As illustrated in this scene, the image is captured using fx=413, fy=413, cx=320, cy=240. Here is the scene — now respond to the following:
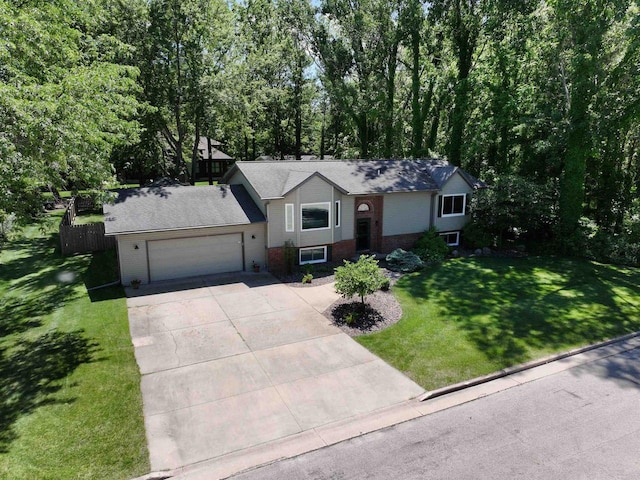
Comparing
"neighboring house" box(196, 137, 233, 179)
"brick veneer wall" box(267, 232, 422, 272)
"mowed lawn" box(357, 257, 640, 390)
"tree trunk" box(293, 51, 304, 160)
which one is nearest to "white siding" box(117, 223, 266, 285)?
"brick veneer wall" box(267, 232, 422, 272)

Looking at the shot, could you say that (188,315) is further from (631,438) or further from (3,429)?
(631,438)

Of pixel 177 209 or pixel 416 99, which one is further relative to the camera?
pixel 416 99

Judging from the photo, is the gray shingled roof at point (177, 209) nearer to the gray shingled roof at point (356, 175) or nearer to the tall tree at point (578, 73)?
the gray shingled roof at point (356, 175)

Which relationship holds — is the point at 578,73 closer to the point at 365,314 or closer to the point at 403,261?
the point at 403,261

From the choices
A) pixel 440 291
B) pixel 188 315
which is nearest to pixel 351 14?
pixel 440 291

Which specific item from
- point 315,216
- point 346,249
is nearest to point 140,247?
point 315,216

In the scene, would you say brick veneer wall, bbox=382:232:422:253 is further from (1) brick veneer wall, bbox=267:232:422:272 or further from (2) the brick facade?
(2) the brick facade

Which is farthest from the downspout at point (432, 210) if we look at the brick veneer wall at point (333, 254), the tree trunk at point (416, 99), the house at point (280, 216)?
the tree trunk at point (416, 99)
